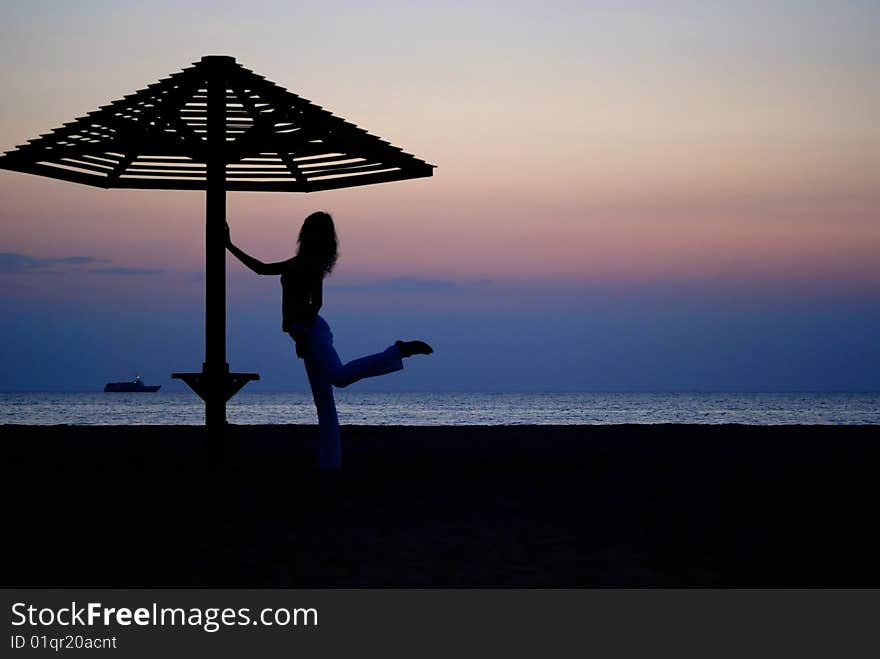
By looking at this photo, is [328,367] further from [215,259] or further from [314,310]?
[215,259]

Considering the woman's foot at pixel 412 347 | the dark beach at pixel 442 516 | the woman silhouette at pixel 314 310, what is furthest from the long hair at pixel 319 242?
the dark beach at pixel 442 516

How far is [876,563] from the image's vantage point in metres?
5.35

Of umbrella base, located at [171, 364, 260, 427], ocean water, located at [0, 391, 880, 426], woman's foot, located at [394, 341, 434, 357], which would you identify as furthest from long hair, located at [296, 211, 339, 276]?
ocean water, located at [0, 391, 880, 426]

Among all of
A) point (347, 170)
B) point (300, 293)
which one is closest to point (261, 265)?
point (300, 293)

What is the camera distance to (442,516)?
6.88m

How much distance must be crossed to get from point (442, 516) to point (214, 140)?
4.35 m

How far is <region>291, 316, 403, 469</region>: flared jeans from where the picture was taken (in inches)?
329

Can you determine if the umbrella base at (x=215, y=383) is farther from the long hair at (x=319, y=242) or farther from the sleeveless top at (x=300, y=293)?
the long hair at (x=319, y=242)

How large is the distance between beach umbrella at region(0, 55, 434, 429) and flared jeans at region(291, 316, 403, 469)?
0.88 m

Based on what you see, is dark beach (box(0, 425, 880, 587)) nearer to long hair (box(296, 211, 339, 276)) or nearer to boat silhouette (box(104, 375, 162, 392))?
long hair (box(296, 211, 339, 276))

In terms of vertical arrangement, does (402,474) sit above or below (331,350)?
below

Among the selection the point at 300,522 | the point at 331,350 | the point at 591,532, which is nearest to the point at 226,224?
the point at 331,350
